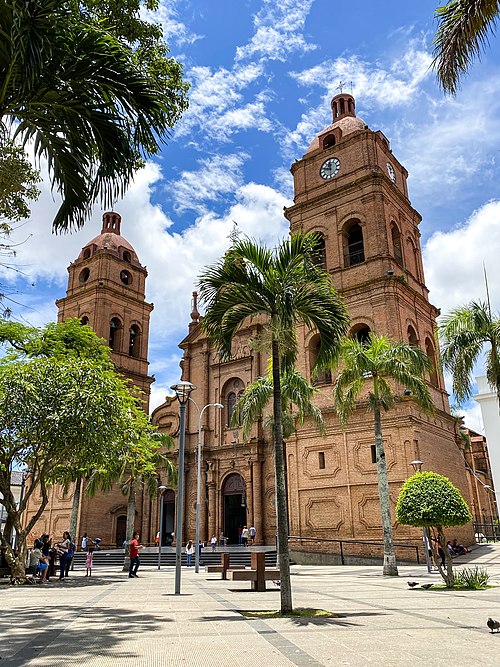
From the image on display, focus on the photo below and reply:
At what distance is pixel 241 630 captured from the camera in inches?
308

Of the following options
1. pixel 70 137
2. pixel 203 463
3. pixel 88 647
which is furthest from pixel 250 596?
pixel 203 463

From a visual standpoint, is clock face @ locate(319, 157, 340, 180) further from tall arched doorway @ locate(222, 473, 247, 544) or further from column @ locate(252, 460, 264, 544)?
tall arched doorway @ locate(222, 473, 247, 544)

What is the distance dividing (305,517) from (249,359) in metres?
11.0

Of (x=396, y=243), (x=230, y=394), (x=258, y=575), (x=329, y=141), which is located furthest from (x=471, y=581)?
(x=329, y=141)

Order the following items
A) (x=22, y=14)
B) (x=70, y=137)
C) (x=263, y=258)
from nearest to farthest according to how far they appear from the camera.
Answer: (x=22, y=14)
(x=70, y=137)
(x=263, y=258)

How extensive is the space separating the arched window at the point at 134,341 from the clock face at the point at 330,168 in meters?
18.6

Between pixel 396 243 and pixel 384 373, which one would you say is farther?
pixel 396 243

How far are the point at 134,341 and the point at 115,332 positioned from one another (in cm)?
183

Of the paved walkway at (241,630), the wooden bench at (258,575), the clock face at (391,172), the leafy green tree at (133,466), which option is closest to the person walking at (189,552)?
the leafy green tree at (133,466)

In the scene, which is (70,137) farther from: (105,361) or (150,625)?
(105,361)

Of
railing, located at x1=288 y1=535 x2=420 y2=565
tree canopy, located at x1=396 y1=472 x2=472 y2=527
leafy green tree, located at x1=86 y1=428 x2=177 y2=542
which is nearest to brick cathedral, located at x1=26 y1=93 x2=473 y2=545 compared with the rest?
railing, located at x1=288 y1=535 x2=420 y2=565

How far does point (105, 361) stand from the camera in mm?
21250

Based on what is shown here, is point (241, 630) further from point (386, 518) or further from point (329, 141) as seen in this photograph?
point (329, 141)

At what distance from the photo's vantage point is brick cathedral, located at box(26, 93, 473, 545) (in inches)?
1070
